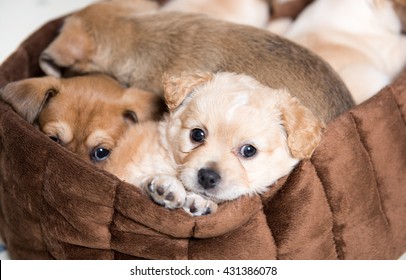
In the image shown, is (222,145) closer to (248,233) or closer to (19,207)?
(248,233)

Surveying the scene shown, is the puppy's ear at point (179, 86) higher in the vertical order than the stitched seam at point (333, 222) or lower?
higher

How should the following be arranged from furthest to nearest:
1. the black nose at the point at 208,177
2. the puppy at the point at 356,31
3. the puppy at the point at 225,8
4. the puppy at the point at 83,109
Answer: the puppy at the point at 225,8 < the puppy at the point at 356,31 < the puppy at the point at 83,109 < the black nose at the point at 208,177

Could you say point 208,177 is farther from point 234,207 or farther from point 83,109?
point 83,109

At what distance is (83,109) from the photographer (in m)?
2.47

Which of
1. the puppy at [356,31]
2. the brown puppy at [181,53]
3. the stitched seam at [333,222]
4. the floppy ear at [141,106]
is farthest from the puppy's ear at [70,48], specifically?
the stitched seam at [333,222]

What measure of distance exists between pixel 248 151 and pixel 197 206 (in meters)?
0.26

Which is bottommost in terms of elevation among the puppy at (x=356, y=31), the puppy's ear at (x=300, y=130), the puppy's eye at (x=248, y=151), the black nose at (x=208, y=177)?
the puppy at (x=356, y=31)

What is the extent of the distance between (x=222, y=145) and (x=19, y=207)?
94 cm

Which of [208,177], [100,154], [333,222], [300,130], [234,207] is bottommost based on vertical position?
[333,222]

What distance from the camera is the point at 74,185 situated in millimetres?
2164

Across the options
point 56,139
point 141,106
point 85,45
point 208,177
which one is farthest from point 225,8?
point 208,177

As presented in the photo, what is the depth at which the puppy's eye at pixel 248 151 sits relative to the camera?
2.09m

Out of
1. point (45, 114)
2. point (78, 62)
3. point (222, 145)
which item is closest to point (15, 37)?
point (78, 62)

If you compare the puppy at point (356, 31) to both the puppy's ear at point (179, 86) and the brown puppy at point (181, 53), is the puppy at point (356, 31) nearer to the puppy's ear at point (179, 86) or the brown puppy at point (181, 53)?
the brown puppy at point (181, 53)
